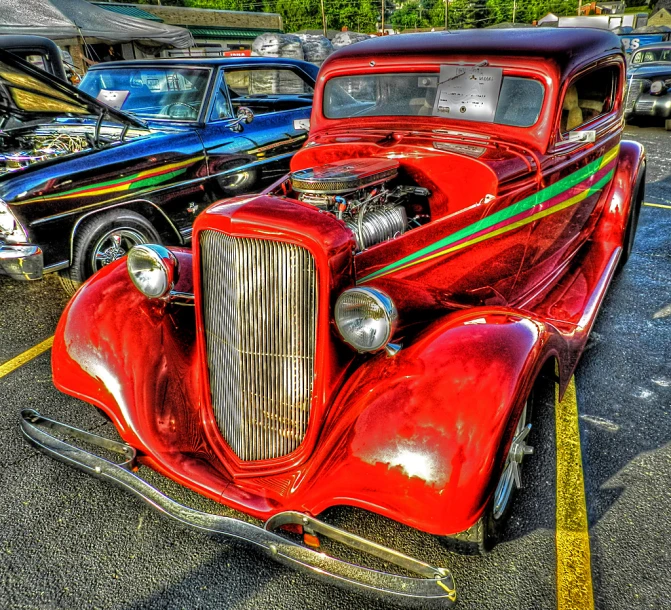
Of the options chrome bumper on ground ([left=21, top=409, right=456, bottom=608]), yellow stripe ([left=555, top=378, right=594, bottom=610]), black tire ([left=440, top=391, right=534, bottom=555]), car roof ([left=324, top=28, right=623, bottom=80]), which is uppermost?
car roof ([left=324, top=28, right=623, bottom=80])

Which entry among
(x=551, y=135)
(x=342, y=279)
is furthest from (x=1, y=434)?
(x=551, y=135)

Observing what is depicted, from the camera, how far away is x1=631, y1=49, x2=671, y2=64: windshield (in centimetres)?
1439

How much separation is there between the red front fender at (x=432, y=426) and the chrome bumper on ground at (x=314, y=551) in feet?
0.38

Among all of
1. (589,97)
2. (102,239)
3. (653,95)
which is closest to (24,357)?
(102,239)

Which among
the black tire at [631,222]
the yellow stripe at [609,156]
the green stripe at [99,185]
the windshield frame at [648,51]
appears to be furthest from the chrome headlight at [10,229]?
the windshield frame at [648,51]

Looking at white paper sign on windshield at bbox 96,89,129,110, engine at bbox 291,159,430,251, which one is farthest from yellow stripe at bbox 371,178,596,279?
white paper sign on windshield at bbox 96,89,129,110

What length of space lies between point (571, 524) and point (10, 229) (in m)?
3.90

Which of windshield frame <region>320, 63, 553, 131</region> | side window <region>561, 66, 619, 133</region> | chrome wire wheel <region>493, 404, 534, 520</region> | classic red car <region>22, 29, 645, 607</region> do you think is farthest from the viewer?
side window <region>561, 66, 619, 133</region>

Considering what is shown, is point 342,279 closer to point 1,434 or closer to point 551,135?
point 551,135

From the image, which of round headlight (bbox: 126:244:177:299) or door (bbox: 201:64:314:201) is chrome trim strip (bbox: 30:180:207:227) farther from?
round headlight (bbox: 126:244:177:299)

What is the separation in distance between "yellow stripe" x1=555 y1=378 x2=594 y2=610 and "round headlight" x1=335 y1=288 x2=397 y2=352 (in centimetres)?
116

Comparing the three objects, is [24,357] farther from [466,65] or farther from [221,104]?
[466,65]

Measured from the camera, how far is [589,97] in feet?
13.8

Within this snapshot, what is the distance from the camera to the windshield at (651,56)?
47.2 feet
